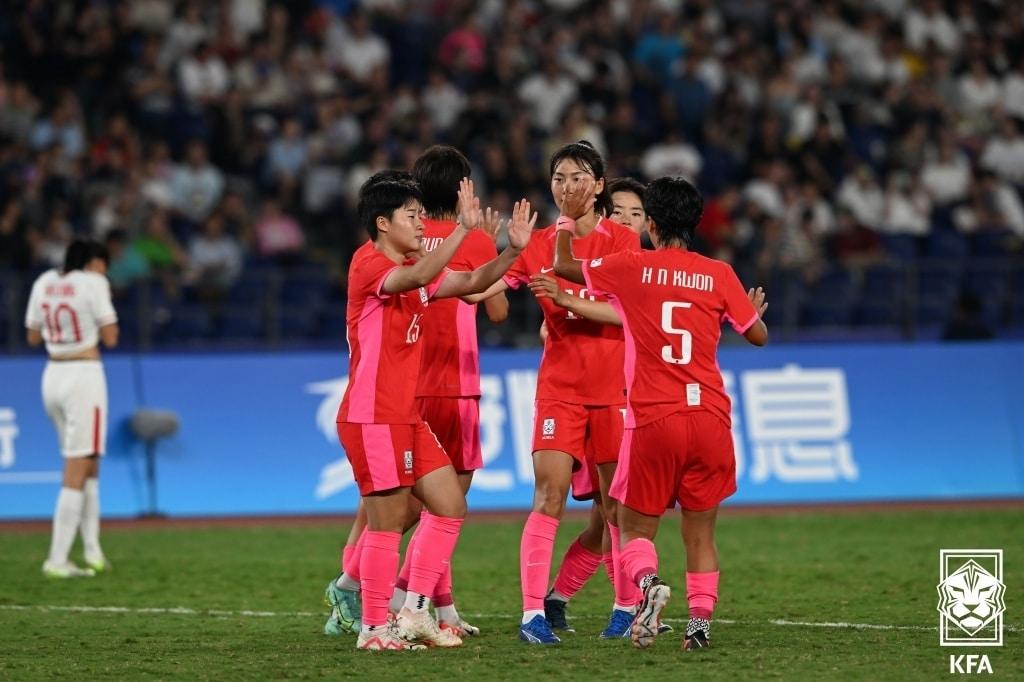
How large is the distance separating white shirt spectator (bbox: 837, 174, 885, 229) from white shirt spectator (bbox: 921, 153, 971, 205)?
2.94 ft

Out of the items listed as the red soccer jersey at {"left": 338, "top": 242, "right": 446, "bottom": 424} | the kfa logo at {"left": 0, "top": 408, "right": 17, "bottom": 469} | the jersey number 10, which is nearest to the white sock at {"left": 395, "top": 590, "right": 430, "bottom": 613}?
the red soccer jersey at {"left": 338, "top": 242, "right": 446, "bottom": 424}

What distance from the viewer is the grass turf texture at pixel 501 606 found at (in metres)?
7.69

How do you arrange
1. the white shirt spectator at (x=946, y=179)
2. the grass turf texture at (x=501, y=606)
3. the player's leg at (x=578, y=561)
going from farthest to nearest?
the white shirt spectator at (x=946, y=179)
the player's leg at (x=578, y=561)
the grass turf texture at (x=501, y=606)

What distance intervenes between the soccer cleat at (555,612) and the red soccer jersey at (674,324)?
166 cm

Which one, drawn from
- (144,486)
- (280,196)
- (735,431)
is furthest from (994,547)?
(280,196)

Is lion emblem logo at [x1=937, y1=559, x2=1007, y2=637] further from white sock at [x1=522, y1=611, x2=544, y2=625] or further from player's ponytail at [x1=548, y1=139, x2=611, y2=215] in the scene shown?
player's ponytail at [x1=548, y1=139, x2=611, y2=215]

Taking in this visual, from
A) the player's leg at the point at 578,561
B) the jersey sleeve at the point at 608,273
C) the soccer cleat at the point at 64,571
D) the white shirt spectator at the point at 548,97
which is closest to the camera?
the jersey sleeve at the point at 608,273

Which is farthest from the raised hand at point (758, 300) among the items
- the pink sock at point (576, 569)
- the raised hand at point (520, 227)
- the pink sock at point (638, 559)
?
the pink sock at point (576, 569)

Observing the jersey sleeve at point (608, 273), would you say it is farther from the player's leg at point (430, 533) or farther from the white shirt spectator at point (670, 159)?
the white shirt spectator at point (670, 159)

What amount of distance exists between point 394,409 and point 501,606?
8.37 ft

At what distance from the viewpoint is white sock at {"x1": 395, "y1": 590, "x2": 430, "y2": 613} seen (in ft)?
27.6

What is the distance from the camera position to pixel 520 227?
802cm

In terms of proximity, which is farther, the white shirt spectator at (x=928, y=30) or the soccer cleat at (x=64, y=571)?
the white shirt spectator at (x=928, y=30)

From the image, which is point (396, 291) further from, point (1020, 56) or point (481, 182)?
point (1020, 56)
